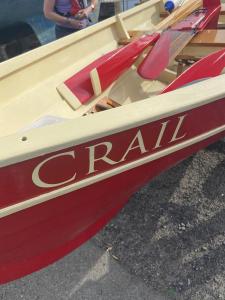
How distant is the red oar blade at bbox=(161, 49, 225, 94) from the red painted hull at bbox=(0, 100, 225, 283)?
0.27 metres

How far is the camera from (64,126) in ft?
5.04

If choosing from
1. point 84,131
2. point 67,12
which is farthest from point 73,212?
point 67,12

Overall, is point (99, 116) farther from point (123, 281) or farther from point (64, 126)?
point (123, 281)

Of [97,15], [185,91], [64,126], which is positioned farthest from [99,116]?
[97,15]

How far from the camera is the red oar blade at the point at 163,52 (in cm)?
256

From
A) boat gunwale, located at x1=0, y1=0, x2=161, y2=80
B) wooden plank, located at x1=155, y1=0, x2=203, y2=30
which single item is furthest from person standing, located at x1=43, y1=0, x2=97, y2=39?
wooden plank, located at x1=155, y1=0, x2=203, y2=30

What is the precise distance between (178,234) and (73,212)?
820 millimetres

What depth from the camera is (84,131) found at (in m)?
1.53

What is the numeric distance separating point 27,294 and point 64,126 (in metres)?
1.08

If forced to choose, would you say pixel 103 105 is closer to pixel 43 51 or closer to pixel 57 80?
pixel 57 80

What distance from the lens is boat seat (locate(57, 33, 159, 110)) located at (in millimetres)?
2490

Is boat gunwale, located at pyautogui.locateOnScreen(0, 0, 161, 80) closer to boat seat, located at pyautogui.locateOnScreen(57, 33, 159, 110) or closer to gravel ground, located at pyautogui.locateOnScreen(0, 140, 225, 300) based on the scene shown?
boat seat, located at pyautogui.locateOnScreen(57, 33, 159, 110)

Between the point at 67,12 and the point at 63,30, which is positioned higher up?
the point at 67,12

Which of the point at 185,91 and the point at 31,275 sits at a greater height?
the point at 185,91
